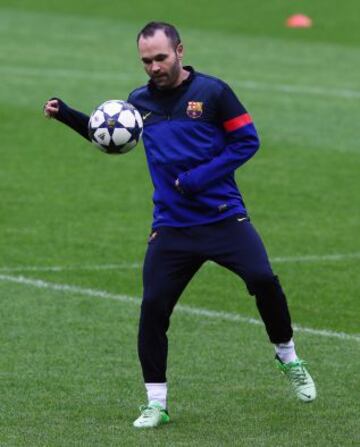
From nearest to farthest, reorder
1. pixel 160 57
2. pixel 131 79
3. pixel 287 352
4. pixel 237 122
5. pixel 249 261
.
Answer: pixel 160 57 < pixel 237 122 < pixel 249 261 < pixel 287 352 < pixel 131 79

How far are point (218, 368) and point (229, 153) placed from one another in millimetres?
2144

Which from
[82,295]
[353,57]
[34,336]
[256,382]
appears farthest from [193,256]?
[353,57]

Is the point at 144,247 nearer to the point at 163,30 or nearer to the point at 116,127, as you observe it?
the point at 116,127

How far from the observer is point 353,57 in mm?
30906

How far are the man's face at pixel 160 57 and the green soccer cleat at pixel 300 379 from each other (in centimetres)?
194

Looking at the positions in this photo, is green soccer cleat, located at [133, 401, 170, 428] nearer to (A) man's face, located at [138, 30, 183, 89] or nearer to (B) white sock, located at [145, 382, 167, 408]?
(B) white sock, located at [145, 382, 167, 408]

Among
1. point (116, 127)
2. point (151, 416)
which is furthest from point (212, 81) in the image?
point (151, 416)

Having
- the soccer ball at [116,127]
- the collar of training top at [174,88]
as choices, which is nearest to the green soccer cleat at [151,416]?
the soccer ball at [116,127]

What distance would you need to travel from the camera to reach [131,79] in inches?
1069

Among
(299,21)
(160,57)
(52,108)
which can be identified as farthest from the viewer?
(299,21)

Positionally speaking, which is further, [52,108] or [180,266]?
[52,108]

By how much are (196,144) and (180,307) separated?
3863 mm

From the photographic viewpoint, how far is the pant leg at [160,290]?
9.27m

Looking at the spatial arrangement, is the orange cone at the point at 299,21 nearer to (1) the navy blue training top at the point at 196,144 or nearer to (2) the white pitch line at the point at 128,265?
(2) the white pitch line at the point at 128,265
